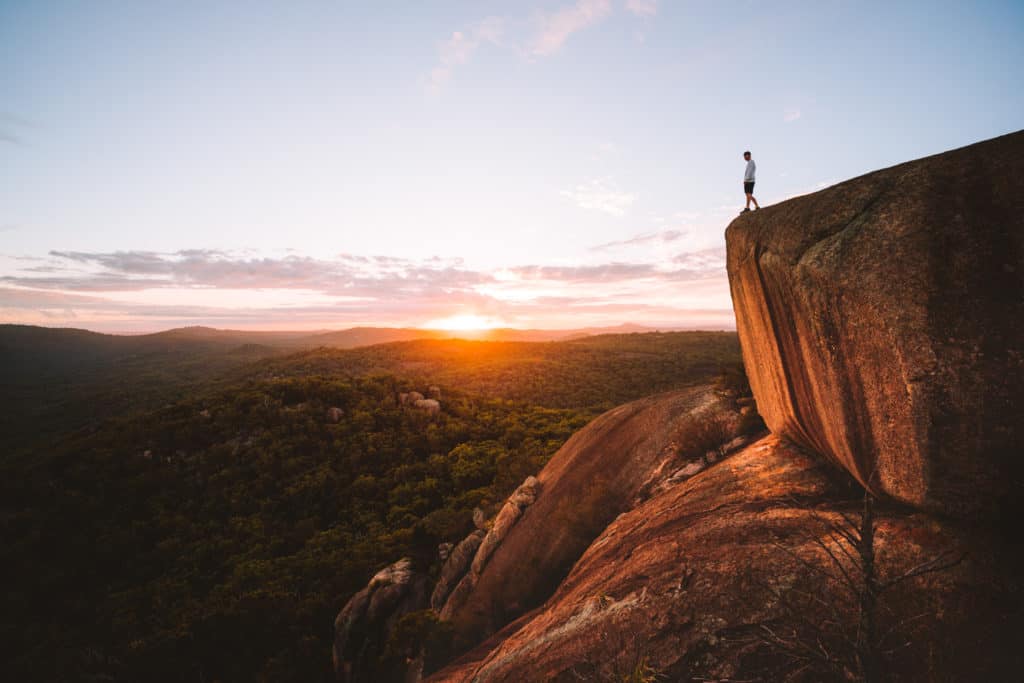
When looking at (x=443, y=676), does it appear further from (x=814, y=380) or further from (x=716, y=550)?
(x=814, y=380)

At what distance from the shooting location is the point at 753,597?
452 cm

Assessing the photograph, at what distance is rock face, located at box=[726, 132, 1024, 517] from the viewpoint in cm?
389

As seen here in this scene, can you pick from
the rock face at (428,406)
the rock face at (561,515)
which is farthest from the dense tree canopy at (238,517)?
the rock face at (561,515)

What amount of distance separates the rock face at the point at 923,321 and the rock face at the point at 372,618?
36.6 ft

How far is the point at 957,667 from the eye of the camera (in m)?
3.57

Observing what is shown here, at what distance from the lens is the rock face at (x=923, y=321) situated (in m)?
3.89

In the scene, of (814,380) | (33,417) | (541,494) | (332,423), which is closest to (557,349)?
(332,423)

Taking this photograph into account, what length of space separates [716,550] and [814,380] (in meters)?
2.85

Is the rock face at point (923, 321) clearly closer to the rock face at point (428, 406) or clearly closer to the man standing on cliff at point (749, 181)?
the man standing on cliff at point (749, 181)

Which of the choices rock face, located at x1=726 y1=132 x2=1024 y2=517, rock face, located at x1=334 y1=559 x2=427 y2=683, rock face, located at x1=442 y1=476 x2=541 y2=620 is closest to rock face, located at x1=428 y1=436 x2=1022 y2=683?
rock face, located at x1=726 y1=132 x2=1024 y2=517

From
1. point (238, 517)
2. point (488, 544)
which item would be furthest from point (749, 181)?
point (238, 517)

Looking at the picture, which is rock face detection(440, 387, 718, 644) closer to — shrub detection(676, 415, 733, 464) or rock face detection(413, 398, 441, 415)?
shrub detection(676, 415, 733, 464)

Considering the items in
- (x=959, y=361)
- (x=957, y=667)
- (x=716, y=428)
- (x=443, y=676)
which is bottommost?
(x=443, y=676)

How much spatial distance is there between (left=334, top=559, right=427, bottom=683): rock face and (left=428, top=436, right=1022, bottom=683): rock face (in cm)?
438
